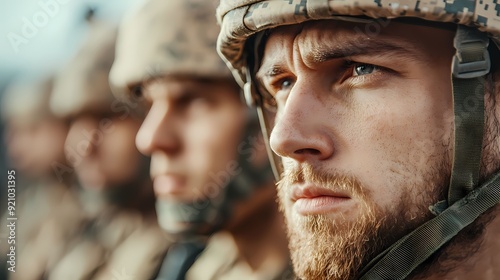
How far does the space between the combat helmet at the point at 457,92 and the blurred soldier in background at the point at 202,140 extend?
1381 mm

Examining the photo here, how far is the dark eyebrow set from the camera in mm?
1850

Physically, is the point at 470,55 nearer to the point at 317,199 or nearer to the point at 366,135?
the point at 366,135

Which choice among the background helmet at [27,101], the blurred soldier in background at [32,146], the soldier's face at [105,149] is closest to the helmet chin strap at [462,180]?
the soldier's face at [105,149]

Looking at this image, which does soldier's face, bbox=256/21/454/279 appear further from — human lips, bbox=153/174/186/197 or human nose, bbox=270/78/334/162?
human lips, bbox=153/174/186/197

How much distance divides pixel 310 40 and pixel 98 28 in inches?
111

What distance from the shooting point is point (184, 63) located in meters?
3.24

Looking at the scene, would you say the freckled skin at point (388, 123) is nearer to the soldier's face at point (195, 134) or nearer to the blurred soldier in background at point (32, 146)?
the soldier's face at point (195, 134)

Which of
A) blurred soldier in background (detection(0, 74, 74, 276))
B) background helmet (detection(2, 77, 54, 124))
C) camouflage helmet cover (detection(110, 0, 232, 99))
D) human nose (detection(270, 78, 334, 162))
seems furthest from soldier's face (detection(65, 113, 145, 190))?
human nose (detection(270, 78, 334, 162))

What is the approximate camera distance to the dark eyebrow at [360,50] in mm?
1850

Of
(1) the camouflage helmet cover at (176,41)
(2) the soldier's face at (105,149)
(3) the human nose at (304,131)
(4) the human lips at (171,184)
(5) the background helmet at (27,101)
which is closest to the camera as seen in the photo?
(3) the human nose at (304,131)

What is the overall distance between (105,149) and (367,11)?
2.99m

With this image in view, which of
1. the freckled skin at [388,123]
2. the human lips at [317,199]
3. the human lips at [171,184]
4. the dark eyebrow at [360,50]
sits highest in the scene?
the dark eyebrow at [360,50]

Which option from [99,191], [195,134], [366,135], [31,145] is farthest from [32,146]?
[366,135]

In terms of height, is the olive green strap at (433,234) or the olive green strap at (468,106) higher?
the olive green strap at (468,106)
